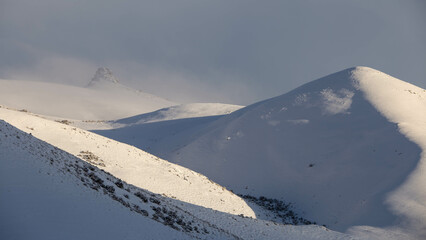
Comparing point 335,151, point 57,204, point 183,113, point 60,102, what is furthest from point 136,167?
point 60,102

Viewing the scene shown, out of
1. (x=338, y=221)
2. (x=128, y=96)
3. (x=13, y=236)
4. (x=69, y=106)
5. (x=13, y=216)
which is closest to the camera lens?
(x=13, y=236)

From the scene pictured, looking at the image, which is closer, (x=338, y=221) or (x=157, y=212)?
(x=157, y=212)

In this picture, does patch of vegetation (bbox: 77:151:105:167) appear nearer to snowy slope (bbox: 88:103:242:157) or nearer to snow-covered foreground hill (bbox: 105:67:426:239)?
snow-covered foreground hill (bbox: 105:67:426:239)

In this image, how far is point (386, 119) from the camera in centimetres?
4172

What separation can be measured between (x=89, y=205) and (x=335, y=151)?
30.6m

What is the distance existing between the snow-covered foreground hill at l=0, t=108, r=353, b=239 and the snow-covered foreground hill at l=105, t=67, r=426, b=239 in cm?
615

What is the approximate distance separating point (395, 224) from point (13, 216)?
24773 millimetres

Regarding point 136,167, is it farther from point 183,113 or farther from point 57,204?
point 183,113

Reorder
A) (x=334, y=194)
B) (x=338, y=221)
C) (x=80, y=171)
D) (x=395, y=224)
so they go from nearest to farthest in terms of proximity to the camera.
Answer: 1. (x=80, y=171)
2. (x=395, y=224)
3. (x=338, y=221)
4. (x=334, y=194)

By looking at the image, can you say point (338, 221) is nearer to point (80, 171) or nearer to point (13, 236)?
point (80, 171)

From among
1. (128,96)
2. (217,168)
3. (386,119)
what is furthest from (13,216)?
(128,96)

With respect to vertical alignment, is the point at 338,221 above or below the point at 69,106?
below

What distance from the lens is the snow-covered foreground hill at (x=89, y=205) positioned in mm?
12000

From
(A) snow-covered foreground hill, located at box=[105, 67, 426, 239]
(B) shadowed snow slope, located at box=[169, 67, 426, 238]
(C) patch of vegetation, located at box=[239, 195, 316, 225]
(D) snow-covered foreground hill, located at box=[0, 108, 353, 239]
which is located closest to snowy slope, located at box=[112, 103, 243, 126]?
(A) snow-covered foreground hill, located at box=[105, 67, 426, 239]
